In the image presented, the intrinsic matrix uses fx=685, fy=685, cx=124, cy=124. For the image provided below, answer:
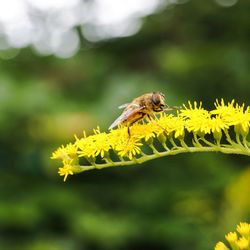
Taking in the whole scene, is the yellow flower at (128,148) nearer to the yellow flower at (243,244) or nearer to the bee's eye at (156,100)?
the bee's eye at (156,100)

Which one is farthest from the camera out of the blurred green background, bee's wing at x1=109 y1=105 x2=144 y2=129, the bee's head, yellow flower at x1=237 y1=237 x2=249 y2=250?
the blurred green background

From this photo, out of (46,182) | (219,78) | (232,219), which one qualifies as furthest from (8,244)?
(219,78)

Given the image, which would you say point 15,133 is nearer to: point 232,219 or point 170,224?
point 170,224

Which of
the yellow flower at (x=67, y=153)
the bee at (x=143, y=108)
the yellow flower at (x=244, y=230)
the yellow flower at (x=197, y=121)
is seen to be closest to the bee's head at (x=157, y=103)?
the bee at (x=143, y=108)

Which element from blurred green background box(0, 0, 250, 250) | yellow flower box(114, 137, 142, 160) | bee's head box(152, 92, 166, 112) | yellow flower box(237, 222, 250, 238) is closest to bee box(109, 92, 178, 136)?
bee's head box(152, 92, 166, 112)

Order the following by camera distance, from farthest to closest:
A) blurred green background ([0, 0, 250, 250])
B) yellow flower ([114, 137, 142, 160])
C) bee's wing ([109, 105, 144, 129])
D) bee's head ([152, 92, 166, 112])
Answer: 1. blurred green background ([0, 0, 250, 250])
2. bee's head ([152, 92, 166, 112])
3. bee's wing ([109, 105, 144, 129])
4. yellow flower ([114, 137, 142, 160])

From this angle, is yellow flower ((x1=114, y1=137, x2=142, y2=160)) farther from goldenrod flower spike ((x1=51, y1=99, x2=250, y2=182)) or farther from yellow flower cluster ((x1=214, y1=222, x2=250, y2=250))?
yellow flower cluster ((x1=214, y1=222, x2=250, y2=250))

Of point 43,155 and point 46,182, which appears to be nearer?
point 43,155

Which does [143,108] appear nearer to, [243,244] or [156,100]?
[156,100]
